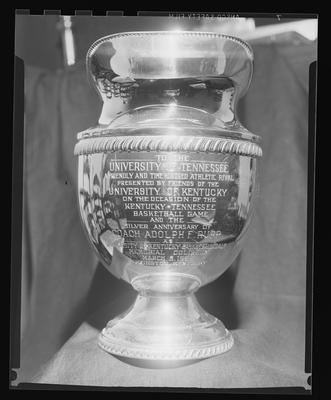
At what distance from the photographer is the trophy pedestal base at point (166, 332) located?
1.33 meters

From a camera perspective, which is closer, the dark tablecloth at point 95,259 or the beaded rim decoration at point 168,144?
the beaded rim decoration at point 168,144

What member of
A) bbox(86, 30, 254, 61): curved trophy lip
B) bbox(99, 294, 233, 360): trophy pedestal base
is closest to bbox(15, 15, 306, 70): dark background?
bbox(86, 30, 254, 61): curved trophy lip

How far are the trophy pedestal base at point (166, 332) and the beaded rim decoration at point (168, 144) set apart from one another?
0.34 metres

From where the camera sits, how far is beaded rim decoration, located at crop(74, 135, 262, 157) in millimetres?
1259

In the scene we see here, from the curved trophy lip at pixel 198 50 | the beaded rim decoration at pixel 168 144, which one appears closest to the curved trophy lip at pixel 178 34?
the curved trophy lip at pixel 198 50

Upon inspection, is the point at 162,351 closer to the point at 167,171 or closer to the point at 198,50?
the point at 167,171

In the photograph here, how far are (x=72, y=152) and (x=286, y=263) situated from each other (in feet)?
1.73

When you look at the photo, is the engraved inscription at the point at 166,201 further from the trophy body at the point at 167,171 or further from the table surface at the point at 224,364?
the table surface at the point at 224,364

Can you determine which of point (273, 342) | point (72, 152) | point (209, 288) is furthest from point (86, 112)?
point (273, 342)

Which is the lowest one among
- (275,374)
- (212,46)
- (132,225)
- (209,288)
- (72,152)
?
(275,374)

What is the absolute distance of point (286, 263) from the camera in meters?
1.41

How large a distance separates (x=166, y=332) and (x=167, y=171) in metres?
0.35

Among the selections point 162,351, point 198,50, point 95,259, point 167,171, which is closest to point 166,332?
point 162,351

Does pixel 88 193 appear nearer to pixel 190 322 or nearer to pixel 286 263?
pixel 190 322
